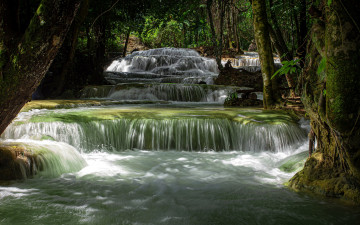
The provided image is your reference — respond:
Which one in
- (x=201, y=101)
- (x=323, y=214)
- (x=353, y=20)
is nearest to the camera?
(x=353, y=20)

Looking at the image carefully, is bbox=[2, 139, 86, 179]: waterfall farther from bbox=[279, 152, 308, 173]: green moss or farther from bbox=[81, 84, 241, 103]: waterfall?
bbox=[81, 84, 241, 103]: waterfall

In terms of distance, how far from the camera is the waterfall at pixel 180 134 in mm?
6000

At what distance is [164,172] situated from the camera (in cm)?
458

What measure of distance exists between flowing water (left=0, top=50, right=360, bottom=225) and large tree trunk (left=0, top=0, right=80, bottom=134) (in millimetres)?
1211

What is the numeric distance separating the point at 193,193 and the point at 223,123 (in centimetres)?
302

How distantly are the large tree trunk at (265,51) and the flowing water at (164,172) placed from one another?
3.30ft

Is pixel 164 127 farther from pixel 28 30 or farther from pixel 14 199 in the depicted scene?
pixel 28 30

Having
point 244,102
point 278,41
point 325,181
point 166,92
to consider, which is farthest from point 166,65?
point 325,181

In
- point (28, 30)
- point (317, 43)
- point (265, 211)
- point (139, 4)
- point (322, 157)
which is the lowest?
point (265, 211)

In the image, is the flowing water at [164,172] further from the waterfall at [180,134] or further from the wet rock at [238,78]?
the wet rock at [238,78]

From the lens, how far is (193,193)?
360cm

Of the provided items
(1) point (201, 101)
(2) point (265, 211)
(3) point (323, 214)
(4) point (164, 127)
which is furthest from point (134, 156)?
(1) point (201, 101)

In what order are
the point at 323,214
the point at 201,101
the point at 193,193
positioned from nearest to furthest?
the point at 323,214 → the point at 193,193 → the point at 201,101

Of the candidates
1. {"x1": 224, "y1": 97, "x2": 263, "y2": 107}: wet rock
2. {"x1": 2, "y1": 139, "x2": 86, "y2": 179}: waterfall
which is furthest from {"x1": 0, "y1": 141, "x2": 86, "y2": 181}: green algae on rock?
{"x1": 224, "y1": 97, "x2": 263, "y2": 107}: wet rock
